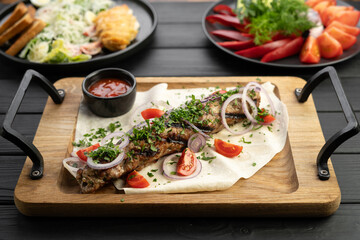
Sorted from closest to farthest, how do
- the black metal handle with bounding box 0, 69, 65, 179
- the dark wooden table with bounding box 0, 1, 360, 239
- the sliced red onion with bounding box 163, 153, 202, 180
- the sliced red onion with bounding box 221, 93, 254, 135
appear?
the dark wooden table with bounding box 0, 1, 360, 239 < the black metal handle with bounding box 0, 69, 65, 179 < the sliced red onion with bounding box 163, 153, 202, 180 < the sliced red onion with bounding box 221, 93, 254, 135

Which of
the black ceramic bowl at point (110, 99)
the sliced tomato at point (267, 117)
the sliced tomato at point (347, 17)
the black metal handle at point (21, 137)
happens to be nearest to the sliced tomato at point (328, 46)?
the sliced tomato at point (347, 17)

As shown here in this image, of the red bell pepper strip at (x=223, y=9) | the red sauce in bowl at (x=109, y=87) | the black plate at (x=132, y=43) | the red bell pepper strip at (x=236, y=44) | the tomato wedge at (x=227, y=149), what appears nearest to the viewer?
the tomato wedge at (x=227, y=149)

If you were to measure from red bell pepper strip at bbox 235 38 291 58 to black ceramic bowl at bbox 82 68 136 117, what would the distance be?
144cm

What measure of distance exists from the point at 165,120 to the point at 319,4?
2.95 m

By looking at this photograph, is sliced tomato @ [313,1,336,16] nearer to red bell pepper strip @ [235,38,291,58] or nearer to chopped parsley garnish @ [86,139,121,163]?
red bell pepper strip @ [235,38,291,58]

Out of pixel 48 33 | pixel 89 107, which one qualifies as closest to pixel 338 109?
pixel 89 107

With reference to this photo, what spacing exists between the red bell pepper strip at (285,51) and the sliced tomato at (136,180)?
215 centimetres

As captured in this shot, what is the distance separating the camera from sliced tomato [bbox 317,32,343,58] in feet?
14.4

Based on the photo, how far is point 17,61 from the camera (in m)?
4.40

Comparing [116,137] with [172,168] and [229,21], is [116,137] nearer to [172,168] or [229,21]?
[172,168]

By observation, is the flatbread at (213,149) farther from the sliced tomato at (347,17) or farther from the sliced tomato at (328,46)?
the sliced tomato at (347,17)

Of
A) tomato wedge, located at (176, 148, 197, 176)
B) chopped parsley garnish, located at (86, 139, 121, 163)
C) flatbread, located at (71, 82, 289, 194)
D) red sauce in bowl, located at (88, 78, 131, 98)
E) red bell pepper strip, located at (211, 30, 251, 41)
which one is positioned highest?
chopped parsley garnish, located at (86, 139, 121, 163)

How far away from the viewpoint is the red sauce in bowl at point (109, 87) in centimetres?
374

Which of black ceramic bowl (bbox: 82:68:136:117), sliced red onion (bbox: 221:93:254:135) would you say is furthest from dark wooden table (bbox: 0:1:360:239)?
sliced red onion (bbox: 221:93:254:135)
